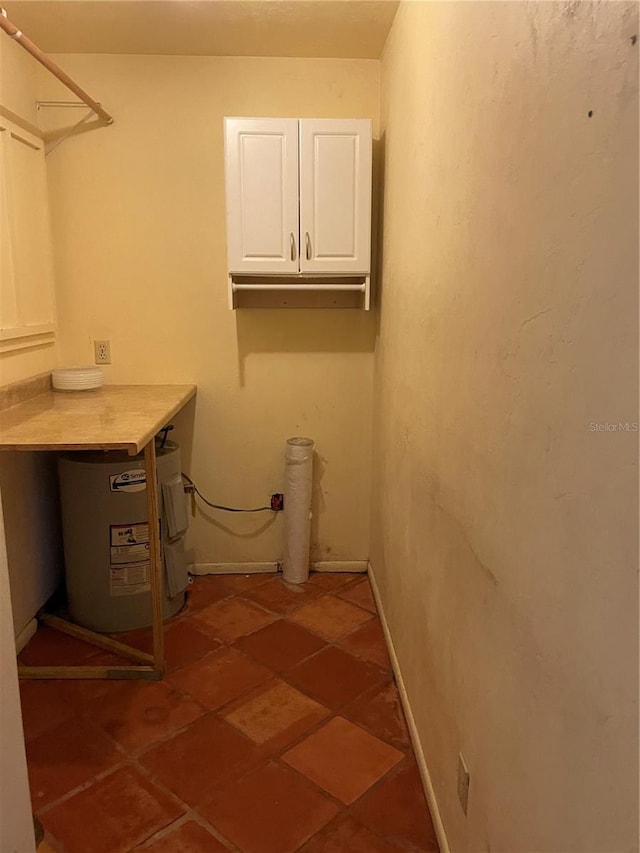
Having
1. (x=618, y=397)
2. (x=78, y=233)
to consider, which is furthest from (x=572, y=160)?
(x=78, y=233)

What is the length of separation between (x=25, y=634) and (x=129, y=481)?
788 millimetres

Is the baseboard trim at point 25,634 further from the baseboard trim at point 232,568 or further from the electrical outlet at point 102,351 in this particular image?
the electrical outlet at point 102,351

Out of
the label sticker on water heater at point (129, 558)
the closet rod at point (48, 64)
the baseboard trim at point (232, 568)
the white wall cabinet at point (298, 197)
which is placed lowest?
the baseboard trim at point (232, 568)

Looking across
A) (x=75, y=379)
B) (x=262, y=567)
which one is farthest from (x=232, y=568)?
(x=75, y=379)

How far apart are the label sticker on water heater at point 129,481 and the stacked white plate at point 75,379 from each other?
522 mm

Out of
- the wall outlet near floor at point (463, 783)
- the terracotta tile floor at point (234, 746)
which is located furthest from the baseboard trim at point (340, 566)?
the wall outlet near floor at point (463, 783)

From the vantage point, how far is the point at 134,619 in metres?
2.71

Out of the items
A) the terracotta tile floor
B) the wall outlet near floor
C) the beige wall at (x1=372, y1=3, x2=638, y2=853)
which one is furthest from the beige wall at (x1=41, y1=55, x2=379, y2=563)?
the wall outlet near floor

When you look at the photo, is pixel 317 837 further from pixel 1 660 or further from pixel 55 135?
pixel 55 135

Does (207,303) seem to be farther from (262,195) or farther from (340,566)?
(340,566)

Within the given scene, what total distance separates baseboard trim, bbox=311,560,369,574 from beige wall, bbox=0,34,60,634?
130 centimetres

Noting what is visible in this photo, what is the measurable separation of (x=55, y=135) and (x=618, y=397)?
115 inches

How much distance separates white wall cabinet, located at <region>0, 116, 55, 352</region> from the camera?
2.48m

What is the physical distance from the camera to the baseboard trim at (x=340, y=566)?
3338 mm
